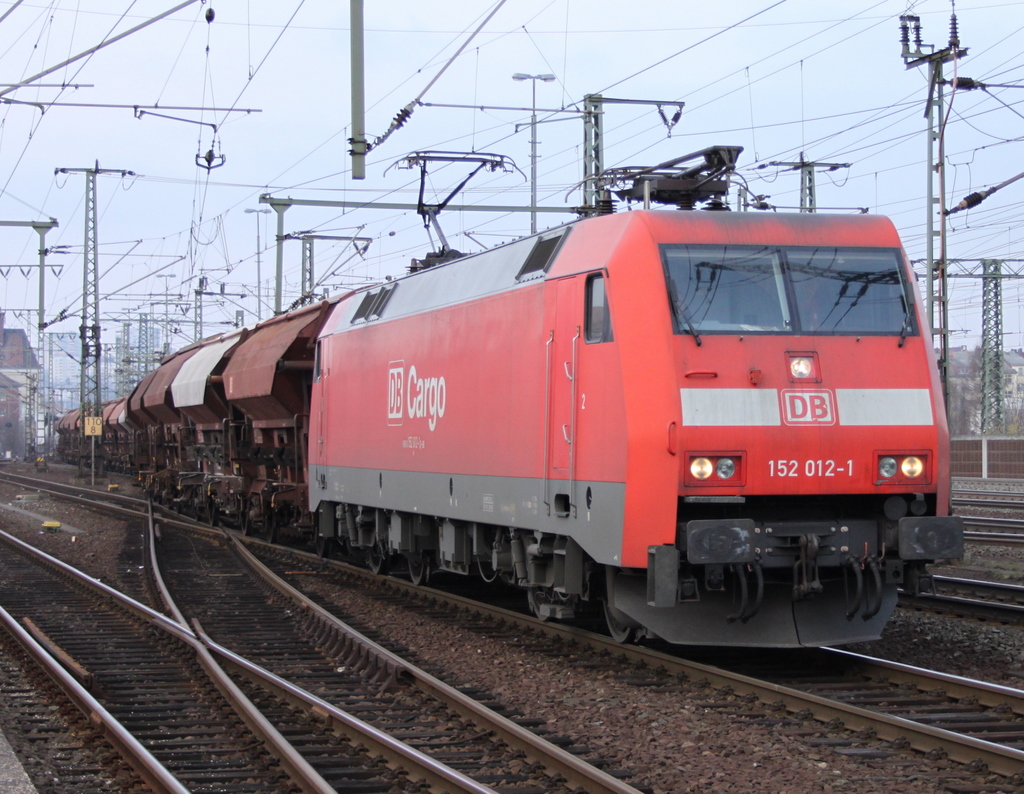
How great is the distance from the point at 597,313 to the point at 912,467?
8.56ft

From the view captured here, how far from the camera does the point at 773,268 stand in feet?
30.5

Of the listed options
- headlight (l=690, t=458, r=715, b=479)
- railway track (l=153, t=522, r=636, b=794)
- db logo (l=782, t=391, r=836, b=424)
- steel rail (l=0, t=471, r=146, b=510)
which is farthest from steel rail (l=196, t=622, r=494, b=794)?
steel rail (l=0, t=471, r=146, b=510)

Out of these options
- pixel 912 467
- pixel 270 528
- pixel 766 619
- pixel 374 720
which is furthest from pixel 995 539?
pixel 374 720

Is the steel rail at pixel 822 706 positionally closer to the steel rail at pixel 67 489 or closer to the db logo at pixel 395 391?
the db logo at pixel 395 391

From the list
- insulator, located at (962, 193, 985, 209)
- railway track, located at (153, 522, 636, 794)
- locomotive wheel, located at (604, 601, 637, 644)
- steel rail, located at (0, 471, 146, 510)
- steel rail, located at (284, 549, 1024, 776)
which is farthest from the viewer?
steel rail, located at (0, 471, 146, 510)

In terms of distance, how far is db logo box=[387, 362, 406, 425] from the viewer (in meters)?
13.5

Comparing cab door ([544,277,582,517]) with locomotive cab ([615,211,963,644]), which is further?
cab door ([544,277,582,517])

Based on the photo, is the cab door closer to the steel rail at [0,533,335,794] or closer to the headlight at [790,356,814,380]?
the headlight at [790,356,814,380]

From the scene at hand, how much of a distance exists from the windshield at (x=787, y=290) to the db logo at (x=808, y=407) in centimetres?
51

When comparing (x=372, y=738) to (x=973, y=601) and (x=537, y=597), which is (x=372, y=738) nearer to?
(x=537, y=597)

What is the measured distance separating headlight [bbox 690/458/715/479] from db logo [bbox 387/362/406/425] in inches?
213

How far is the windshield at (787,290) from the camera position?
904 centimetres

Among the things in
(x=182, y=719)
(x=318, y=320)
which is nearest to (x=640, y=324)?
(x=182, y=719)

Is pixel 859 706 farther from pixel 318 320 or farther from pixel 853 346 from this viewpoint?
pixel 318 320
